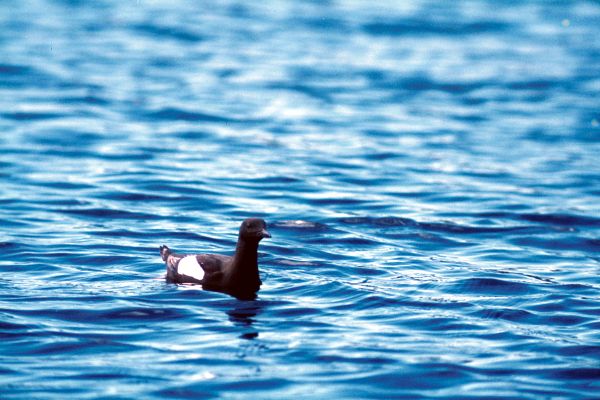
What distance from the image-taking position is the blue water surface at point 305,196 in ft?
34.2

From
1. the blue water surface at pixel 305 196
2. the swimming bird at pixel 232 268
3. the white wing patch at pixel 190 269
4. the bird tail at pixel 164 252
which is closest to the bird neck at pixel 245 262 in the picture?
the swimming bird at pixel 232 268

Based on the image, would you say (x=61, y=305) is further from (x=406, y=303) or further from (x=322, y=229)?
(x=322, y=229)

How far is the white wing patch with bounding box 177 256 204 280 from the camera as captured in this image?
12367 millimetres

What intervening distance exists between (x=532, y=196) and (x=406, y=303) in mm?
6862

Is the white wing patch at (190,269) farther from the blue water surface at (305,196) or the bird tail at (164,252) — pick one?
the bird tail at (164,252)

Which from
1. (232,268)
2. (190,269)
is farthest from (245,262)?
(190,269)

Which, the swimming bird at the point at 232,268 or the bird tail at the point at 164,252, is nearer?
the swimming bird at the point at 232,268

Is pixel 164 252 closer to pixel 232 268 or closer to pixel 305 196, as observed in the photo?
pixel 232 268

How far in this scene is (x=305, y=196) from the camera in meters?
18.0

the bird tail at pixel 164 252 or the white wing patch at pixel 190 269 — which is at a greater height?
the bird tail at pixel 164 252

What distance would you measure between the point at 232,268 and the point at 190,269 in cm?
50

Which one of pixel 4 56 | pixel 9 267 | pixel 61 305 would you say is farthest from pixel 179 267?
pixel 4 56

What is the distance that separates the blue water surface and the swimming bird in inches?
7.9

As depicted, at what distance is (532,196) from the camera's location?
18.5 metres
